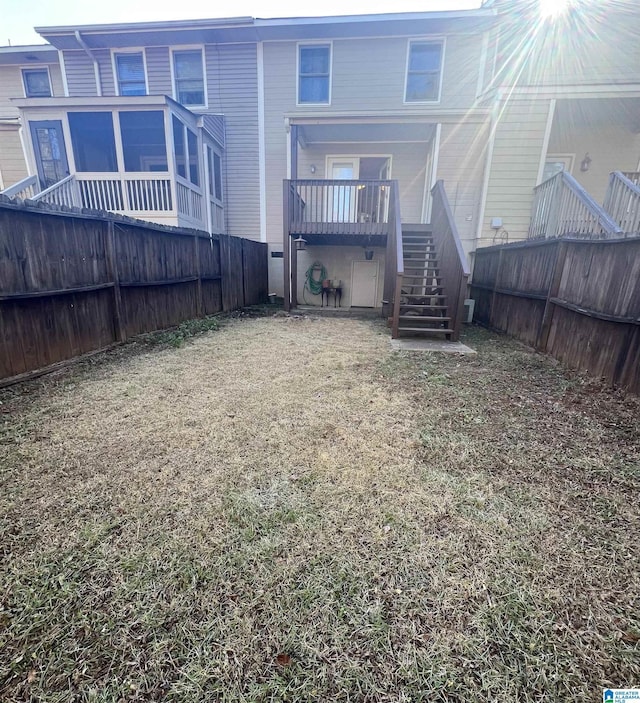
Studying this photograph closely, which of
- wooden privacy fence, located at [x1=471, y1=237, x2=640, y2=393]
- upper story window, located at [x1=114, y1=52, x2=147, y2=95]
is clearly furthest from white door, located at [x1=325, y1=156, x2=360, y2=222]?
upper story window, located at [x1=114, y1=52, x2=147, y2=95]

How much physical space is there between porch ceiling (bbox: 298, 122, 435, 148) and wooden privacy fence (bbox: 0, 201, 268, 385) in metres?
4.94

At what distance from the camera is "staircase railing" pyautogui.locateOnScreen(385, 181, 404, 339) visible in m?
5.77

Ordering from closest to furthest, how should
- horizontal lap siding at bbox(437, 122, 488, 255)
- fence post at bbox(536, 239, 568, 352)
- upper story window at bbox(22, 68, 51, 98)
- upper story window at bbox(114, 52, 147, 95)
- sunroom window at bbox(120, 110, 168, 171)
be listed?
fence post at bbox(536, 239, 568, 352) < horizontal lap siding at bbox(437, 122, 488, 255) < sunroom window at bbox(120, 110, 168, 171) < upper story window at bbox(114, 52, 147, 95) < upper story window at bbox(22, 68, 51, 98)

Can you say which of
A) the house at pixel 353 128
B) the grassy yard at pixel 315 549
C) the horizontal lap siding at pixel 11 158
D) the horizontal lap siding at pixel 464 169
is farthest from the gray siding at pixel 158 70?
the grassy yard at pixel 315 549

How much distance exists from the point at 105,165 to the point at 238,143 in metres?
4.65

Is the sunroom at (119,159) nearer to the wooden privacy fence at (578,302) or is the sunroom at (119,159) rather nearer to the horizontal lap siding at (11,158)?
the horizontal lap siding at (11,158)

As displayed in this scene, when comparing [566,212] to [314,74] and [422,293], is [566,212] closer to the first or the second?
[422,293]

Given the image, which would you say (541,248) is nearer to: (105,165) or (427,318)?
(427,318)

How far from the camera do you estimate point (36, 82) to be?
11.2 metres

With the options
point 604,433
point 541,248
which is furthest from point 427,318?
point 604,433

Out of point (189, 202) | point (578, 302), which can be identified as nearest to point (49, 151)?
point (189, 202)

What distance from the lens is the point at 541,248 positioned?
17.9 feet

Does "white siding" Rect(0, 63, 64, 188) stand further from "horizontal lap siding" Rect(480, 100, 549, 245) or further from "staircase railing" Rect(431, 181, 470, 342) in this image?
"horizontal lap siding" Rect(480, 100, 549, 245)

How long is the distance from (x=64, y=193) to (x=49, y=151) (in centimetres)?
230
